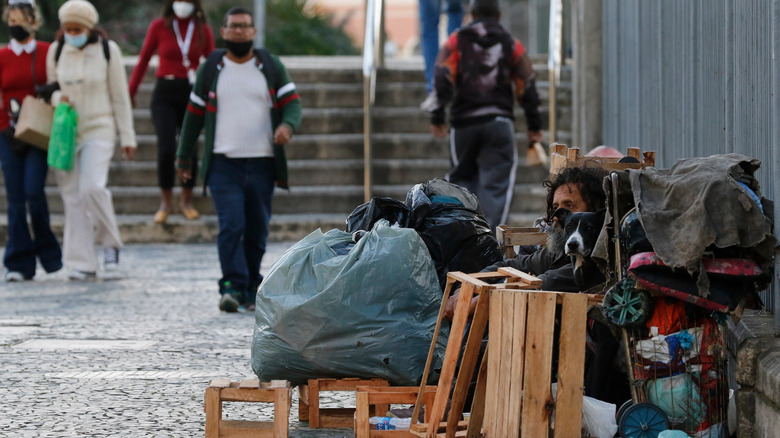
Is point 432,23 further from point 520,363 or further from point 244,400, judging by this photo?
point 520,363

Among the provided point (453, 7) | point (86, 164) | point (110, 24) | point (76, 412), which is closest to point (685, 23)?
point (76, 412)

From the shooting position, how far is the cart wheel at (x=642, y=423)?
4211 millimetres

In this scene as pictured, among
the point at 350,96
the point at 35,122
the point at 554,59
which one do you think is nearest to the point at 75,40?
the point at 35,122

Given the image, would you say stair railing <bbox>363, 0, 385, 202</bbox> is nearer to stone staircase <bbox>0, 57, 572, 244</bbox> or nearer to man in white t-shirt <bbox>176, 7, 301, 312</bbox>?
stone staircase <bbox>0, 57, 572, 244</bbox>

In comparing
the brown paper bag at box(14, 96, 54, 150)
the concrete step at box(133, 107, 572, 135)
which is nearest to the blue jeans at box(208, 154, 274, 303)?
the brown paper bag at box(14, 96, 54, 150)

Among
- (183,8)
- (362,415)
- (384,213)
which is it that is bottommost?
(362,415)

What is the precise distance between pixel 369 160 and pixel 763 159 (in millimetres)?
8028

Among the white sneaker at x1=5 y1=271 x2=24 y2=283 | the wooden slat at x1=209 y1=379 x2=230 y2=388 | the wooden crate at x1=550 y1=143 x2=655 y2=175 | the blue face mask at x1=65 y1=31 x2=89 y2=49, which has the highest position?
the blue face mask at x1=65 y1=31 x2=89 y2=49

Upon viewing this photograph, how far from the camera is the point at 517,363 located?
4.21 metres

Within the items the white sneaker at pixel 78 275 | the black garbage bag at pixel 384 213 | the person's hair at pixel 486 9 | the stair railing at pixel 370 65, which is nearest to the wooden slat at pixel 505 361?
the black garbage bag at pixel 384 213

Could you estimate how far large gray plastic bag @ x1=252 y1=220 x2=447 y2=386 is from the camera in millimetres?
4918

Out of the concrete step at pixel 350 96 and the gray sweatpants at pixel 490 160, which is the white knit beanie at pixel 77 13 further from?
the concrete step at pixel 350 96

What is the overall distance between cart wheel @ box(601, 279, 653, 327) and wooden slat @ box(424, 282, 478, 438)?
428mm

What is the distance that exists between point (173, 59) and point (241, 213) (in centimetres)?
404
